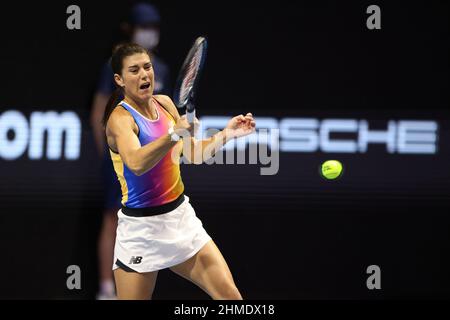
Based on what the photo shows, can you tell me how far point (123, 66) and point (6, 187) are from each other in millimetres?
1641

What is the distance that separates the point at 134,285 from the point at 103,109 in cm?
164

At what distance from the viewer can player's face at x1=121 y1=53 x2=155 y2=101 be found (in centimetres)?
442

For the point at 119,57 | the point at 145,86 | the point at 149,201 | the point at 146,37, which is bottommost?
the point at 149,201

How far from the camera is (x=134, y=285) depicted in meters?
4.29

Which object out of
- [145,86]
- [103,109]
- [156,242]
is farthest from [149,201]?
[103,109]

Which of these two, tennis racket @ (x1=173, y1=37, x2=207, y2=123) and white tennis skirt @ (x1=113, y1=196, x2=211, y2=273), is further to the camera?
white tennis skirt @ (x1=113, y1=196, x2=211, y2=273)

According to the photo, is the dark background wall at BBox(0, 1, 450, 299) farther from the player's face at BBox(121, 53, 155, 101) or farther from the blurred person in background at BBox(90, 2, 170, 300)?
the player's face at BBox(121, 53, 155, 101)

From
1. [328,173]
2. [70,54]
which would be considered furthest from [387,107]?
[70,54]

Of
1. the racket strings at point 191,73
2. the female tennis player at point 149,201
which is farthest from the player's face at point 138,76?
the racket strings at point 191,73

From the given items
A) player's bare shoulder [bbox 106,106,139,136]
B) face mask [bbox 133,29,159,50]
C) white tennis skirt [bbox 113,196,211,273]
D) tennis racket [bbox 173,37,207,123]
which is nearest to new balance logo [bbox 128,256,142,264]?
Result: white tennis skirt [bbox 113,196,211,273]

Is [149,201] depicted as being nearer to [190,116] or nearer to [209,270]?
[209,270]

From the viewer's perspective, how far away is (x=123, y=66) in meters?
4.45

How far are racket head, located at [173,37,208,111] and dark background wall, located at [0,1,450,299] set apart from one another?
4.75 ft

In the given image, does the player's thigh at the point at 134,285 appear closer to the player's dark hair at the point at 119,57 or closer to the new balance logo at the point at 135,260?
the new balance logo at the point at 135,260
